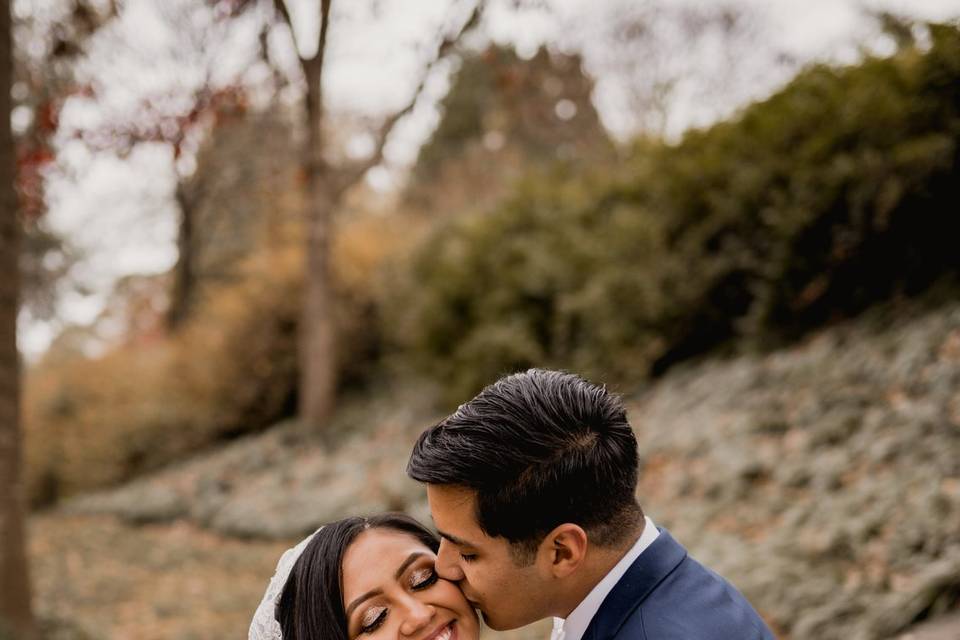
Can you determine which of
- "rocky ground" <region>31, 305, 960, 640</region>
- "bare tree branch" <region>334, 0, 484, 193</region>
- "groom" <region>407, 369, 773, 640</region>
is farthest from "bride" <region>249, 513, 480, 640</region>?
"bare tree branch" <region>334, 0, 484, 193</region>

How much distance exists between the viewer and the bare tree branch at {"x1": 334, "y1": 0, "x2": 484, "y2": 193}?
38.0 ft

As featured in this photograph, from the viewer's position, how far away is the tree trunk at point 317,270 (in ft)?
41.5

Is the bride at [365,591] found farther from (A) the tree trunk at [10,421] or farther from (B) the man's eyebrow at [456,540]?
(A) the tree trunk at [10,421]

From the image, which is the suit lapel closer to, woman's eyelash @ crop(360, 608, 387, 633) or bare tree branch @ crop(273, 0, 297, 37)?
woman's eyelash @ crop(360, 608, 387, 633)

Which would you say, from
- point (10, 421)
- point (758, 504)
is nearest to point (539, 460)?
point (758, 504)

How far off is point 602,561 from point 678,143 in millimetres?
7887

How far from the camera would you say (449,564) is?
247 cm

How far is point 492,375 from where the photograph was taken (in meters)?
10.8

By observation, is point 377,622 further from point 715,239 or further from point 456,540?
point 715,239

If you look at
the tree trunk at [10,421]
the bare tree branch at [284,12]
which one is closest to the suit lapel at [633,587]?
the tree trunk at [10,421]

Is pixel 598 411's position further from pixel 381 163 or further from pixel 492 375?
pixel 381 163

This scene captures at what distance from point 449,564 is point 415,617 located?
17 centimetres

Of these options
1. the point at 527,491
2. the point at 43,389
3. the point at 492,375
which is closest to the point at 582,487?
the point at 527,491

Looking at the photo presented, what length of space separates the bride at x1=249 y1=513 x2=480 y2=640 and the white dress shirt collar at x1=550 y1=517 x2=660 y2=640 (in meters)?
0.32
